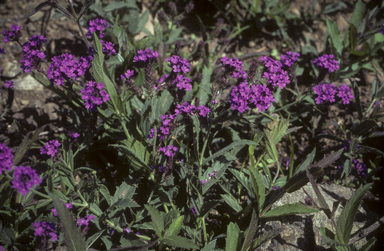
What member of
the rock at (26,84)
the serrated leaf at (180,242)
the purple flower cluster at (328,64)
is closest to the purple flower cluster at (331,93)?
the purple flower cluster at (328,64)

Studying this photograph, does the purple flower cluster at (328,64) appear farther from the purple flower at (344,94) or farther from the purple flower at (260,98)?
the purple flower at (260,98)

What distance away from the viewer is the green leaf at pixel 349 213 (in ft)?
8.00

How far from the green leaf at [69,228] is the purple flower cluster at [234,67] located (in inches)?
79.0

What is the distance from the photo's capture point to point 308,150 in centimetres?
418

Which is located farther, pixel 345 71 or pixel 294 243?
pixel 345 71

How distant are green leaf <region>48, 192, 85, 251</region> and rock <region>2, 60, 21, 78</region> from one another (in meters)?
3.36

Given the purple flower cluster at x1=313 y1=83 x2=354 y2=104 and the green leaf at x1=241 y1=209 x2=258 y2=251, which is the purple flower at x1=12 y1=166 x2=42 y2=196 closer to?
the green leaf at x1=241 y1=209 x2=258 y2=251

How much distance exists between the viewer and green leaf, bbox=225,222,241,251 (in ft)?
8.30

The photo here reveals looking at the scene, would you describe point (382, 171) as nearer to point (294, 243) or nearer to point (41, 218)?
point (294, 243)

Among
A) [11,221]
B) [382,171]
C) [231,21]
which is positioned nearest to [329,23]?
[231,21]

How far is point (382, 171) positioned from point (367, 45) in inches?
86.0

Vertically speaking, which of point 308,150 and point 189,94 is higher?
point 189,94

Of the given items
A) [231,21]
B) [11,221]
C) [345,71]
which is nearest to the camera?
[11,221]

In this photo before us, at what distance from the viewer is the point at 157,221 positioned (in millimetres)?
2391
